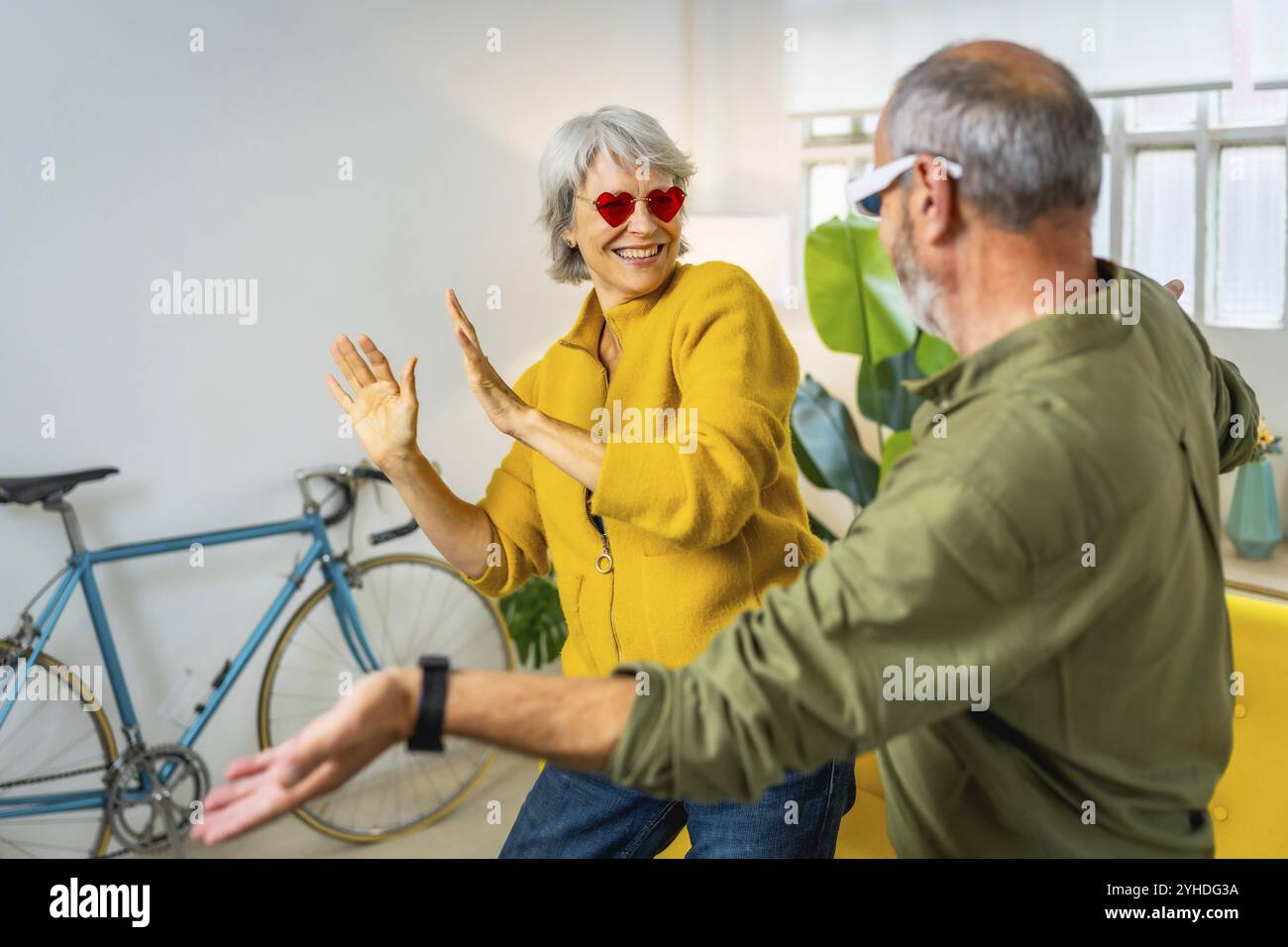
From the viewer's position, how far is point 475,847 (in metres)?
3.46

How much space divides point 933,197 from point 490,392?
0.67 metres

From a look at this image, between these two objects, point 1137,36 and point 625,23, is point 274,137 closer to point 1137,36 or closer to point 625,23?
point 625,23

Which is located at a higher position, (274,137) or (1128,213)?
(274,137)

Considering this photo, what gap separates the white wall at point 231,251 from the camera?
2965 mm

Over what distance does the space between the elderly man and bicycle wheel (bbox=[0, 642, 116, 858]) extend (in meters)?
2.14

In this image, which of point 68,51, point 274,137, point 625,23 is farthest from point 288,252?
point 625,23

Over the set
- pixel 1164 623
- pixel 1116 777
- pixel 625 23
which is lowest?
pixel 1116 777

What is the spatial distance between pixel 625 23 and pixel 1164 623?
3.49 meters

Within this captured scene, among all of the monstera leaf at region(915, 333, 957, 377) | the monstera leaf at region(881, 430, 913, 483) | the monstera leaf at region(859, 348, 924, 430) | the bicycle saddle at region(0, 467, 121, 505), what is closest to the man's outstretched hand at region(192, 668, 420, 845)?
the bicycle saddle at region(0, 467, 121, 505)

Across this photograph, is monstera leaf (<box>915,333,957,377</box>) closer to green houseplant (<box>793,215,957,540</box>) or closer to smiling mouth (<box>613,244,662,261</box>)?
green houseplant (<box>793,215,957,540</box>)

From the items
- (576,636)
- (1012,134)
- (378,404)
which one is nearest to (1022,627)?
(1012,134)

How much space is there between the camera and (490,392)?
1.62m

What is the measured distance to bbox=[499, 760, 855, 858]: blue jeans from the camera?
1650mm

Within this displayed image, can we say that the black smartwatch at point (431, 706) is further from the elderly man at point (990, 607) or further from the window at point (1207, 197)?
the window at point (1207, 197)
